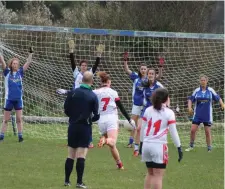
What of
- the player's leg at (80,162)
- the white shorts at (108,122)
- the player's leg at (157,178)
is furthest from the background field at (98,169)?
the player's leg at (157,178)

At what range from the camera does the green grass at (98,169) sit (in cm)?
1088

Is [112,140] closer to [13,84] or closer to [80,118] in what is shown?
[80,118]

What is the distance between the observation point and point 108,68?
66.8ft

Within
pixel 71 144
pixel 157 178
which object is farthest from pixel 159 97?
pixel 71 144

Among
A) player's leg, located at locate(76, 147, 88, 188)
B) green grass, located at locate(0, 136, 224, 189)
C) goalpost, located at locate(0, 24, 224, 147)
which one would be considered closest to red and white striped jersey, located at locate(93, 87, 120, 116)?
green grass, located at locate(0, 136, 224, 189)

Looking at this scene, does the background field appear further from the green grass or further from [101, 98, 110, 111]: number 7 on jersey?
[101, 98, 110, 111]: number 7 on jersey

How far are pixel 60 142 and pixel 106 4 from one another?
1176 centimetres

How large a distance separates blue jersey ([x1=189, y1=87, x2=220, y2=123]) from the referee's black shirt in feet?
19.7

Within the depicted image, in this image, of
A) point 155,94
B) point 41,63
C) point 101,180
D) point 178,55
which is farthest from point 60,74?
point 155,94

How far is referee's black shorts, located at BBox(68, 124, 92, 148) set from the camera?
1023 centimetres

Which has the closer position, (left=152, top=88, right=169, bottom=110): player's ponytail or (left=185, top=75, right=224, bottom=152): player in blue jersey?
(left=152, top=88, right=169, bottom=110): player's ponytail

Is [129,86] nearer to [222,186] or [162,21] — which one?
[162,21]

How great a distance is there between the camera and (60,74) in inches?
760

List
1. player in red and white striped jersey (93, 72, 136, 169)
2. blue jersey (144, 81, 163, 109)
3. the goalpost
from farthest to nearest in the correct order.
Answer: the goalpost, blue jersey (144, 81, 163, 109), player in red and white striped jersey (93, 72, 136, 169)
